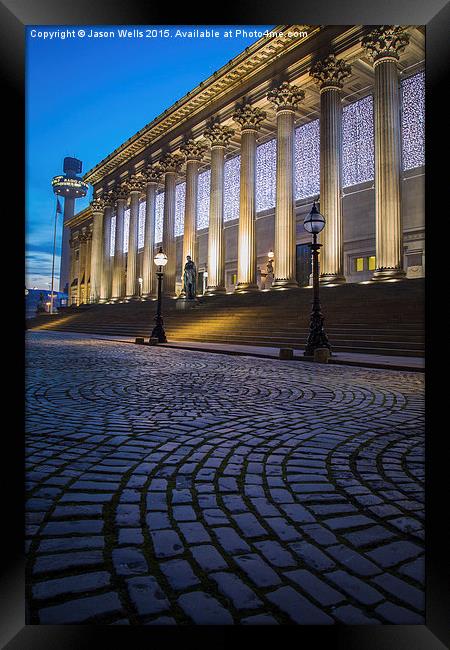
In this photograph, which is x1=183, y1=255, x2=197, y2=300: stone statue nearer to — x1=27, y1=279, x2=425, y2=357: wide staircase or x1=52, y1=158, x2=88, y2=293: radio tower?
x1=27, y1=279, x2=425, y2=357: wide staircase

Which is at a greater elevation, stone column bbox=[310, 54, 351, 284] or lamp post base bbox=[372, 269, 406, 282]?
stone column bbox=[310, 54, 351, 284]

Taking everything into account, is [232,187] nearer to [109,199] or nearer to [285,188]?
[109,199]

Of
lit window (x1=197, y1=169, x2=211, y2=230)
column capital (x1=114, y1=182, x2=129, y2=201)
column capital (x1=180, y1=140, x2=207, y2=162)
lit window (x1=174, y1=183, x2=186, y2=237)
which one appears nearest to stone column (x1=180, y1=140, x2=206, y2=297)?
column capital (x1=180, y1=140, x2=207, y2=162)

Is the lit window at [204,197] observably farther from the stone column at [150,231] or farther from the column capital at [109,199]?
the column capital at [109,199]

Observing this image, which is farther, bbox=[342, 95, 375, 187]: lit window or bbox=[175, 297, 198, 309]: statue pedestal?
bbox=[342, 95, 375, 187]: lit window

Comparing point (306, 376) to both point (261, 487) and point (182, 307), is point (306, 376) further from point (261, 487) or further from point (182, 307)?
point (182, 307)

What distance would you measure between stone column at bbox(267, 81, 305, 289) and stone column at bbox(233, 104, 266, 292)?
8.08 feet

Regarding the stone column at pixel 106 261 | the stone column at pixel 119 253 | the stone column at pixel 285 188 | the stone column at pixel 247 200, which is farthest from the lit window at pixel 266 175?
the stone column at pixel 106 261

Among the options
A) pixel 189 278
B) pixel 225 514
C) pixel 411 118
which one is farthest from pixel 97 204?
pixel 225 514

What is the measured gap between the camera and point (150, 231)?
3688 cm

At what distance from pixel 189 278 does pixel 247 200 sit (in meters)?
6.61

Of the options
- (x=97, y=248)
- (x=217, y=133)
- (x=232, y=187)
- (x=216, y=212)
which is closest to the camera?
(x=216, y=212)

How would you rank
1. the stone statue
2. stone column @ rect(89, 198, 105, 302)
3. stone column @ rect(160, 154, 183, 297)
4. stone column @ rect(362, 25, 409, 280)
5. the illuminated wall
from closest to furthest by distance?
stone column @ rect(362, 25, 409, 280), the stone statue, the illuminated wall, stone column @ rect(160, 154, 183, 297), stone column @ rect(89, 198, 105, 302)

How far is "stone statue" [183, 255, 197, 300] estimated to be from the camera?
2381 cm
